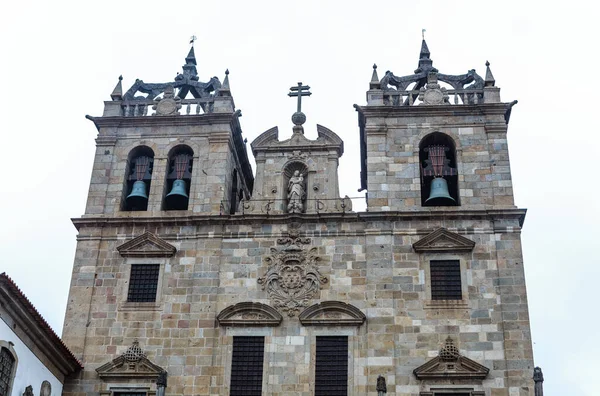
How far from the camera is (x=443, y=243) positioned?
1096 inches

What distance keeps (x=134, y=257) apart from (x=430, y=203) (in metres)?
9.39

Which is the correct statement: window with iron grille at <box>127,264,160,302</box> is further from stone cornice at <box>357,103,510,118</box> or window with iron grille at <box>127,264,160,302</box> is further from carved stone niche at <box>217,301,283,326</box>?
stone cornice at <box>357,103,510,118</box>

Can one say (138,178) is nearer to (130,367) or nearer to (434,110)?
(130,367)

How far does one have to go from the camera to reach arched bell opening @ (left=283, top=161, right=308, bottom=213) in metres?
29.0

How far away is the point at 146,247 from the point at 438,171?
9.56 meters

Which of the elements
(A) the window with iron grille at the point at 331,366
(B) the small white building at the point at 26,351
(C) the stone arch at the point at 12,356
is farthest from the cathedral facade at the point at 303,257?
(C) the stone arch at the point at 12,356

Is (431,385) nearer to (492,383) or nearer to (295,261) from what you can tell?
(492,383)

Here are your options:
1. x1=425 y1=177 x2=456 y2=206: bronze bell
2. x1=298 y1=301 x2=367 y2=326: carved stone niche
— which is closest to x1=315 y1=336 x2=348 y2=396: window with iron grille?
x1=298 y1=301 x2=367 y2=326: carved stone niche

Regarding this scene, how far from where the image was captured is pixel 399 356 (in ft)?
86.1

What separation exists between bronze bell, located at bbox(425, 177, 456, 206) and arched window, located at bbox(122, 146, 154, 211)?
30.0 feet

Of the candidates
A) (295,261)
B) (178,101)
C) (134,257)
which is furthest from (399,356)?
(178,101)

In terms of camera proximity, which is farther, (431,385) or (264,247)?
(264,247)

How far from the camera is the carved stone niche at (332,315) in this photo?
26.8 m

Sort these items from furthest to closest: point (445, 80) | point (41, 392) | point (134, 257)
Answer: point (445, 80)
point (134, 257)
point (41, 392)
